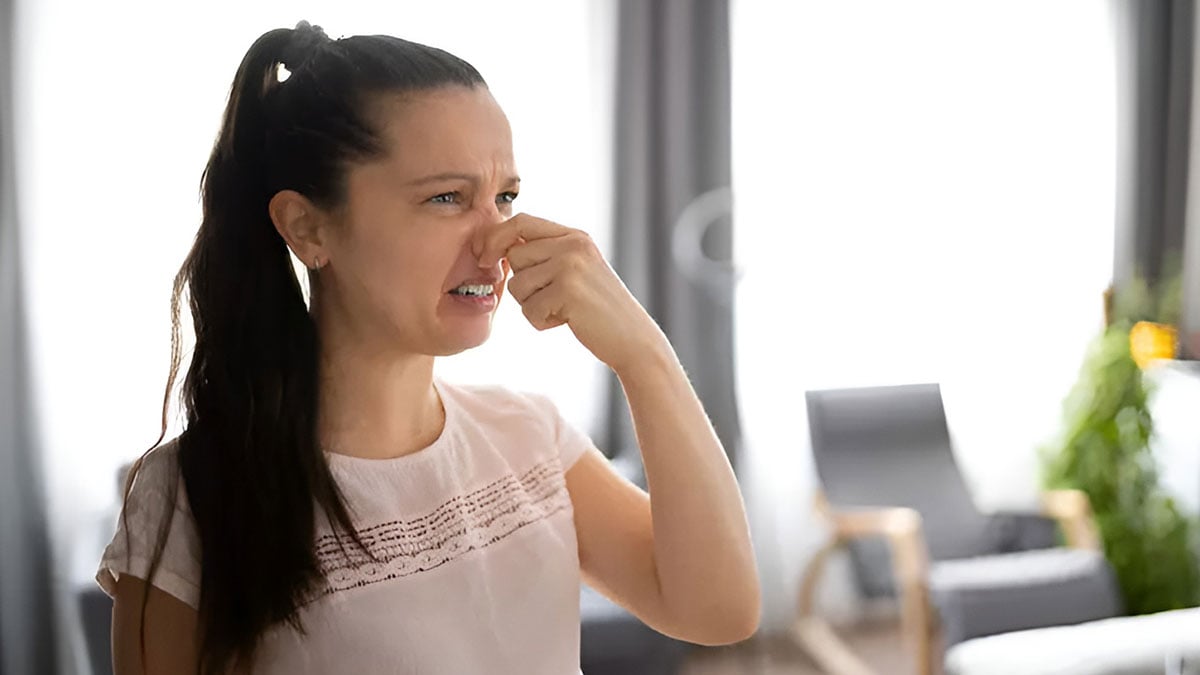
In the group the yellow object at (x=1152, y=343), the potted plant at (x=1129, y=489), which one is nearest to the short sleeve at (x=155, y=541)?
the potted plant at (x=1129, y=489)

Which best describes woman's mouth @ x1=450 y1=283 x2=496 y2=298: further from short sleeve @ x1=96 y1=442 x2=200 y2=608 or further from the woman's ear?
short sleeve @ x1=96 y1=442 x2=200 y2=608

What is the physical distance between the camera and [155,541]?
85cm

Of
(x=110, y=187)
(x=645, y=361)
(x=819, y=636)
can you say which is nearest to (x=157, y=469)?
(x=645, y=361)

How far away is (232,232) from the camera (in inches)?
38.5

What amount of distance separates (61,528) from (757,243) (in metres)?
2.08

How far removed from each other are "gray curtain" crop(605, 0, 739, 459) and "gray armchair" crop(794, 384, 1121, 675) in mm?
357

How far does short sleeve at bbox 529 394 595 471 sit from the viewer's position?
3.57 ft

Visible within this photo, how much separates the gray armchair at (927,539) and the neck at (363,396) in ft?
7.89

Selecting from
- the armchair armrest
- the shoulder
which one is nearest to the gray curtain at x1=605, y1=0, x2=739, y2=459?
the armchair armrest

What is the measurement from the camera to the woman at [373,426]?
2.84 feet

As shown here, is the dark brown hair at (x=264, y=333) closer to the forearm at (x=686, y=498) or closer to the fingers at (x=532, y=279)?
the fingers at (x=532, y=279)

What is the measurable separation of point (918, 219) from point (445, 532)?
127 inches

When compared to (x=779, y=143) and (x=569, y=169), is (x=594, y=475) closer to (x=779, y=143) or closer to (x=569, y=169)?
(x=569, y=169)

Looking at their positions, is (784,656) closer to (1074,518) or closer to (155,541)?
(1074,518)
